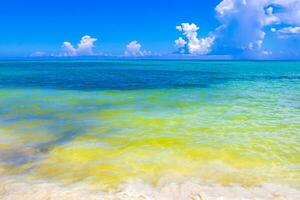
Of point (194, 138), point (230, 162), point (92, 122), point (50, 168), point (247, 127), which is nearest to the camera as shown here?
point (50, 168)

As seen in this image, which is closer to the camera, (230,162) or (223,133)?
(230,162)

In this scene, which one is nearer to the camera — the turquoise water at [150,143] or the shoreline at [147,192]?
the shoreline at [147,192]

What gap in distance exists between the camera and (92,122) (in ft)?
38.8

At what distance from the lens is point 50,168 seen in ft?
22.8

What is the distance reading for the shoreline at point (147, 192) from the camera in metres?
5.58

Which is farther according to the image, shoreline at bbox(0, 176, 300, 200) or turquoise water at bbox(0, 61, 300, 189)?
turquoise water at bbox(0, 61, 300, 189)

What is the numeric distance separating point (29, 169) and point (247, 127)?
293 inches

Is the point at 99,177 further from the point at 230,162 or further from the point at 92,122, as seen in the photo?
the point at 92,122

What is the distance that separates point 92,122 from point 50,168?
494 centimetres

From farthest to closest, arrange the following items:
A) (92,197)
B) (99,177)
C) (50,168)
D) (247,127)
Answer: (247,127) < (50,168) < (99,177) < (92,197)

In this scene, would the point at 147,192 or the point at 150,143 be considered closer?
the point at 147,192

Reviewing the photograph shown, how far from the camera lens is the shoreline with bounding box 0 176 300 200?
18.3ft

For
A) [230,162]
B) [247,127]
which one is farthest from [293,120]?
[230,162]

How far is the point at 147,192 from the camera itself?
5.80 meters
